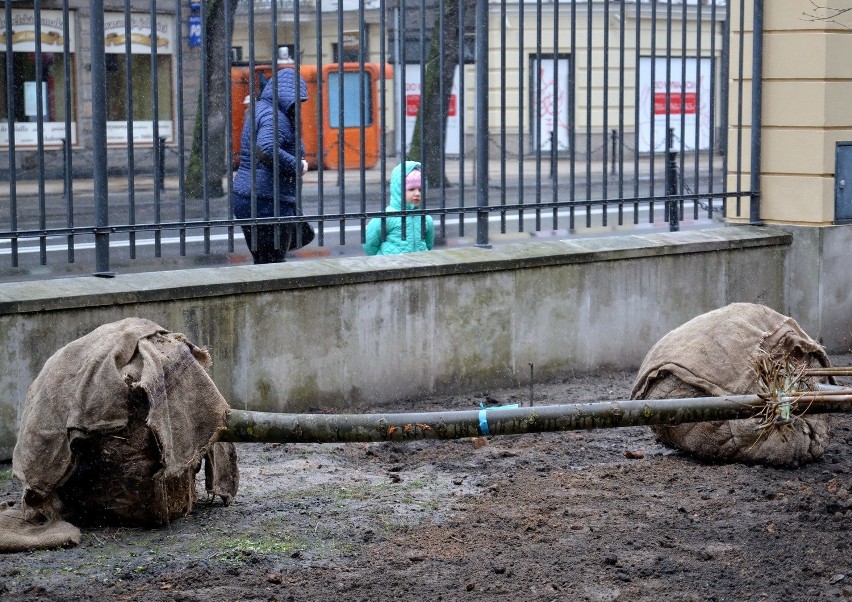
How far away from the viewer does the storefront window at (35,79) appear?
640 cm

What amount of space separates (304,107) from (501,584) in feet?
13.9

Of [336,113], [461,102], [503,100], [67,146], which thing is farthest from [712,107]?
[67,146]

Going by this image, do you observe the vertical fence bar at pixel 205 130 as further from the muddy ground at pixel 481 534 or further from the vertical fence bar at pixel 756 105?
the vertical fence bar at pixel 756 105

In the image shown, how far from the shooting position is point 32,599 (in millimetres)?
4336

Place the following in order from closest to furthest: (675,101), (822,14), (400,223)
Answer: (400,223), (675,101), (822,14)

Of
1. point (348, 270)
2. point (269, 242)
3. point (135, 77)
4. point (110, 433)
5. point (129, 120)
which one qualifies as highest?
point (135, 77)

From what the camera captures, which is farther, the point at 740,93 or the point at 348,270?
the point at 740,93

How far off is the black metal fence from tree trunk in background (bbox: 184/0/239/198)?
0.6 inches

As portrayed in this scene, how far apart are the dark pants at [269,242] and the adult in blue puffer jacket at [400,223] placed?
0.63 meters

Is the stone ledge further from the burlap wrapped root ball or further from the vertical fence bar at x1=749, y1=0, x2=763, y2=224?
the burlap wrapped root ball

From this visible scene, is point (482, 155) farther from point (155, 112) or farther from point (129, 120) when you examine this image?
point (129, 120)

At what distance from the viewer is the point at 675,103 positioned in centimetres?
895

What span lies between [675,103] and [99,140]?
409 centimetres

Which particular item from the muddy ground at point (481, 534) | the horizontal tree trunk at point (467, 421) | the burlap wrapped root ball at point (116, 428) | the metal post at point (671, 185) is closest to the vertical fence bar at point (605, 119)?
the metal post at point (671, 185)
